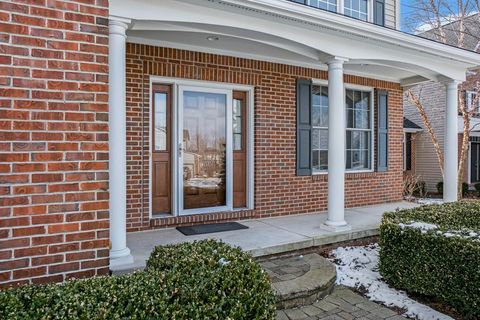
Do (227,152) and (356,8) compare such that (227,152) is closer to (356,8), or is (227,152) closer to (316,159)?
(316,159)

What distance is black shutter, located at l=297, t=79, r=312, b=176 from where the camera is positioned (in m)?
6.20

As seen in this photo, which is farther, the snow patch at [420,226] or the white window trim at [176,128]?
the white window trim at [176,128]

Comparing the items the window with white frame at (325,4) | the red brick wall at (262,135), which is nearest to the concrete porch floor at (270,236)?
the red brick wall at (262,135)

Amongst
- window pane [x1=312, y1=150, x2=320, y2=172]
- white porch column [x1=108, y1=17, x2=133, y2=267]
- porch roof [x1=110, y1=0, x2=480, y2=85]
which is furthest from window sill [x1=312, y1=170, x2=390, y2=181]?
white porch column [x1=108, y1=17, x2=133, y2=267]

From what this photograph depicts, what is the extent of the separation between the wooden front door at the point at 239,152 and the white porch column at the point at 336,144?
1469 millimetres

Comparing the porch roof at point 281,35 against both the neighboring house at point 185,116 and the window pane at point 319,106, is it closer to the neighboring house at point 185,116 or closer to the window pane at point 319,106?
the neighboring house at point 185,116

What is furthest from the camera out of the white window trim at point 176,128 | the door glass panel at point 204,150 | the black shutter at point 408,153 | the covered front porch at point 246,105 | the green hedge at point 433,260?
the black shutter at point 408,153

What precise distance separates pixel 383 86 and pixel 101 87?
253 inches

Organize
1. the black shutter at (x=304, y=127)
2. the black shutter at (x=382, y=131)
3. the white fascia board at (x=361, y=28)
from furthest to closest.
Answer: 1. the black shutter at (x=382, y=131)
2. the black shutter at (x=304, y=127)
3. the white fascia board at (x=361, y=28)

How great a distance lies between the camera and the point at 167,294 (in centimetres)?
194

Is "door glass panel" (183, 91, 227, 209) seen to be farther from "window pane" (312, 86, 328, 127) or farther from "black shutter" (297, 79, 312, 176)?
"window pane" (312, 86, 328, 127)

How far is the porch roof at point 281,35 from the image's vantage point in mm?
3785

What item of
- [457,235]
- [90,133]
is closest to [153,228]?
[90,133]

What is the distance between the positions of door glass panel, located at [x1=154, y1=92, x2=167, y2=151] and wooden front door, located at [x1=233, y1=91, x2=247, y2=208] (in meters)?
1.16
